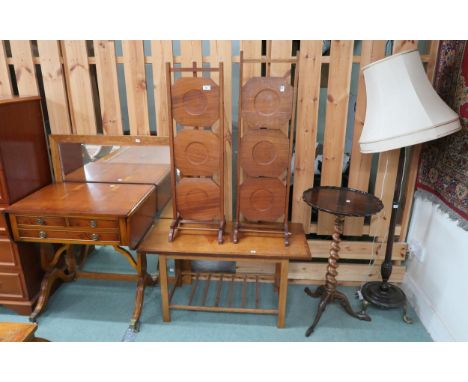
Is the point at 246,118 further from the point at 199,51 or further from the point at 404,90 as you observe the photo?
the point at 404,90

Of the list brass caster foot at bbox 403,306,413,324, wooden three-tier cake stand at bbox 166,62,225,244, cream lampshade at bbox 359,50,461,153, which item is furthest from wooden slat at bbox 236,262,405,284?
cream lampshade at bbox 359,50,461,153

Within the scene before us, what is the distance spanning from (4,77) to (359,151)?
2.48 m

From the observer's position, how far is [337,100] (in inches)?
88.6

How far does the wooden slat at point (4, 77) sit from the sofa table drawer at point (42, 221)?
91 cm

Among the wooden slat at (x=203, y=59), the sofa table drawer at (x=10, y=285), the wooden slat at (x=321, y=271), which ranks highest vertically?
the wooden slat at (x=203, y=59)

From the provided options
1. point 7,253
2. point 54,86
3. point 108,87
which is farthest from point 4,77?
point 7,253

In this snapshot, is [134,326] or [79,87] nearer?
[134,326]

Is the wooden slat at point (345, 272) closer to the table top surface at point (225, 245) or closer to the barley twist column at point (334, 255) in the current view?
the barley twist column at point (334, 255)

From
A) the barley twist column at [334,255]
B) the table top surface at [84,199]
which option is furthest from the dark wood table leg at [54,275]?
the barley twist column at [334,255]

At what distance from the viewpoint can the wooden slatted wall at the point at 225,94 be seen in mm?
2189

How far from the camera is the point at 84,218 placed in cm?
201

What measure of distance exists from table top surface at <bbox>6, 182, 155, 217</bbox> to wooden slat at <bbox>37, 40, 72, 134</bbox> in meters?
0.43

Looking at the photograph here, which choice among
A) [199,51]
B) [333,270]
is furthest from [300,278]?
[199,51]

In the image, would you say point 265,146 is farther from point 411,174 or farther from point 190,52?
point 411,174
